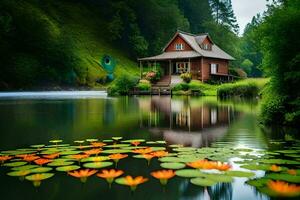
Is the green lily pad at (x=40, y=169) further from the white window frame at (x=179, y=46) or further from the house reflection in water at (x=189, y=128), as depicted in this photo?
the white window frame at (x=179, y=46)

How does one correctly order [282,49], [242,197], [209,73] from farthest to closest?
1. [209,73]
2. [282,49]
3. [242,197]

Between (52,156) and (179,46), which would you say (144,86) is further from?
(52,156)

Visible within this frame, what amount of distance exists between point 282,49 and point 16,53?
148ft

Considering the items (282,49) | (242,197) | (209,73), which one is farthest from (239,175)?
(209,73)

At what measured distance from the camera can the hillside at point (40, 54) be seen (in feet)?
161

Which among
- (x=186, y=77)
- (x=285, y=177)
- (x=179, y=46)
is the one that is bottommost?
(x=285, y=177)

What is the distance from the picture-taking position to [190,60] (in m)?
46.7

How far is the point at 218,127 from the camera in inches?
510

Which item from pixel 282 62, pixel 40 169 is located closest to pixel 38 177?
pixel 40 169

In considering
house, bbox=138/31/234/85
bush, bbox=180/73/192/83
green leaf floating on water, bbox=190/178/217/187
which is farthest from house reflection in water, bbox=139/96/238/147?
house, bbox=138/31/234/85

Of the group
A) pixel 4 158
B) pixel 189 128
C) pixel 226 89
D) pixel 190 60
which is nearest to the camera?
pixel 4 158

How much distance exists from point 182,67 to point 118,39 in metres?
29.0

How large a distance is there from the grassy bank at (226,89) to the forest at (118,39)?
126 inches

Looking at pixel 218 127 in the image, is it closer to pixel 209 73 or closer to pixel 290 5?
pixel 290 5
